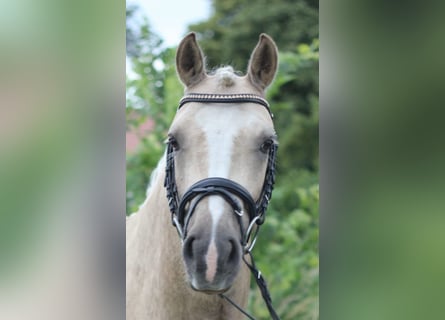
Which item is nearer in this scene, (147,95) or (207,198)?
(207,198)

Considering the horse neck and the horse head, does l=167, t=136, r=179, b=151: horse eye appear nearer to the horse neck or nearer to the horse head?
the horse head

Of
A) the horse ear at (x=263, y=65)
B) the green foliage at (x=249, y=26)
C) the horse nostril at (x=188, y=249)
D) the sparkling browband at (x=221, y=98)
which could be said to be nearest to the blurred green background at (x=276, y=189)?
the green foliage at (x=249, y=26)

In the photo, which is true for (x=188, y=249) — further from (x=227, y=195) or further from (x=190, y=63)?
(x=190, y=63)

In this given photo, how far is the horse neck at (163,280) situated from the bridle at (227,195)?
0.08 m

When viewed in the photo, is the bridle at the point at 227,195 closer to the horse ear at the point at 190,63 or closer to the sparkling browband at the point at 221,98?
the sparkling browband at the point at 221,98

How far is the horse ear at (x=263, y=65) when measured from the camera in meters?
2.00

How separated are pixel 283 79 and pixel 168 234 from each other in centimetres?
319

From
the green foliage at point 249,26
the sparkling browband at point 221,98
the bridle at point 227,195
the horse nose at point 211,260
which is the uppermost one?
the green foliage at point 249,26

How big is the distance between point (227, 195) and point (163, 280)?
1.70 ft

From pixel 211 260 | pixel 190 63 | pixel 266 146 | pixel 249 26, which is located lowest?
pixel 211 260

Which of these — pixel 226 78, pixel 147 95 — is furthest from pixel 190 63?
→ pixel 147 95

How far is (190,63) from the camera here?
201cm

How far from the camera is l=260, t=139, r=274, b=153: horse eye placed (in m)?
1.82
